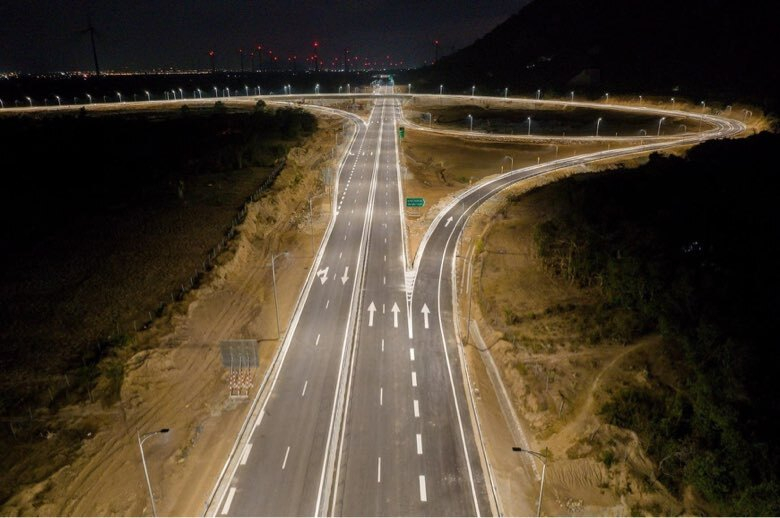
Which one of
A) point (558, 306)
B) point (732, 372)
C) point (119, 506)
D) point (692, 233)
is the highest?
point (692, 233)

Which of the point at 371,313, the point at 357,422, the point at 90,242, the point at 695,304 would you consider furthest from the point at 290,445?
the point at 90,242

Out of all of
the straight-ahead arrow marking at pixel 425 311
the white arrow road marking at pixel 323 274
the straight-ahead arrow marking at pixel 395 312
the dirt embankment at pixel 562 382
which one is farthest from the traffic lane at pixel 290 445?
the white arrow road marking at pixel 323 274

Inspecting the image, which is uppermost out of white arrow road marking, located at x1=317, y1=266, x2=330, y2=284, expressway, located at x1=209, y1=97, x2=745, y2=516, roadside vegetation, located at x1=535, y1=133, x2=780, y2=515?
roadside vegetation, located at x1=535, y1=133, x2=780, y2=515

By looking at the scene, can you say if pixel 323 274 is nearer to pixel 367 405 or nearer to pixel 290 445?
pixel 367 405

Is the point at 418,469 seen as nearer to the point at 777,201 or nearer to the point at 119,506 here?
the point at 119,506

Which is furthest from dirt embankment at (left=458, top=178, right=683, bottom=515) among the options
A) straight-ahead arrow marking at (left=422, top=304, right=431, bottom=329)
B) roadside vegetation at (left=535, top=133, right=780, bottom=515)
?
straight-ahead arrow marking at (left=422, top=304, right=431, bottom=329)

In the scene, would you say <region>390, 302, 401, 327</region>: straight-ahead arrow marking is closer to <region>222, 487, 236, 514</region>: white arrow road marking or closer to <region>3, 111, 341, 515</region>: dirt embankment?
<region>3, 111, 341, 515</region>: dirt embankment

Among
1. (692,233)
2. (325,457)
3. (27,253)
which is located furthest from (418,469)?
(27,253)
